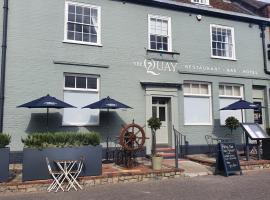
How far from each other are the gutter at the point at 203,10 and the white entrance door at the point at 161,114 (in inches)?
175

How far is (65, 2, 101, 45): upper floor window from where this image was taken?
12523 mm

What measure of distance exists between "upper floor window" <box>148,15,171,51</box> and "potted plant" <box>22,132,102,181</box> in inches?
257

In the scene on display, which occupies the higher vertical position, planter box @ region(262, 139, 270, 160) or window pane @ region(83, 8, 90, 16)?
window pane @ region(83, 8, 90, 16)

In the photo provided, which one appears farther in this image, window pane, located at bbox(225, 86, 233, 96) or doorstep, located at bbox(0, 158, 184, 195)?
window pane, located at bbox(225, 86, 233, 96)

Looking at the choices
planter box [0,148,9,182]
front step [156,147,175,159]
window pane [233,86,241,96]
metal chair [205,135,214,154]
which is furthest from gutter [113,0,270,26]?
planter box [0,148,9,182]

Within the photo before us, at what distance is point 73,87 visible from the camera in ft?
40.2

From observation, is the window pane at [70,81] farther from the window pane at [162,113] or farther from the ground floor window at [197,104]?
the ground floor window at [197,104]

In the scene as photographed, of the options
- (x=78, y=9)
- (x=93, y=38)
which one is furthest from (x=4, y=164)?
(x=78, y=9)

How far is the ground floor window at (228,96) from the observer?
14980 millimetres

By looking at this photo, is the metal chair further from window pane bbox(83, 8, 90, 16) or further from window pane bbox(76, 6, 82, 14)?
window pane bbox(76, 6, 82, 14)

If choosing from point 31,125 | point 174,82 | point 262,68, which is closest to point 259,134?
point 174,82

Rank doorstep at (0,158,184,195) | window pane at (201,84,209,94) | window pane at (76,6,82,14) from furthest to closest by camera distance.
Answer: window pane at (201,84,209,94) < window pane at (76,6,82,14) < doorstep at (0,158,184,195)

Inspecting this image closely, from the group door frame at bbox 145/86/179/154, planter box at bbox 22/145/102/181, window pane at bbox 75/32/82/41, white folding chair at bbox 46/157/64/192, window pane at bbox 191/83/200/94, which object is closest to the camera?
white folding chair at bbox 46/157/64/192

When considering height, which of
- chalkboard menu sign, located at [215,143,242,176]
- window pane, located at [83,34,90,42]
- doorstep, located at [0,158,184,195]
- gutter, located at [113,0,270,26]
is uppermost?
gutter, located at [113,0,270,26]
